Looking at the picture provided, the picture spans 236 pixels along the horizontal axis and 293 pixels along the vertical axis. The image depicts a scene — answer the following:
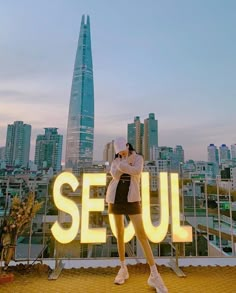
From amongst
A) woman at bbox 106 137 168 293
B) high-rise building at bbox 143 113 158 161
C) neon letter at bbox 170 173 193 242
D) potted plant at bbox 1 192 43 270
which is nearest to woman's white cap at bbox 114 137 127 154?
woman at bbox 106 137 168 293

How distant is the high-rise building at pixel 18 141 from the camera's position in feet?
113

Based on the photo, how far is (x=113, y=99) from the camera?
78.8ft

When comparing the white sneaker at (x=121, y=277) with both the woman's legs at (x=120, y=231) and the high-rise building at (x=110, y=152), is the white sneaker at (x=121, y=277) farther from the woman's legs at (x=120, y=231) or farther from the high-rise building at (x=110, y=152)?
the high-rise building at (x=110, y=152)

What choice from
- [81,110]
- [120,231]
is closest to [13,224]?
[120,231]

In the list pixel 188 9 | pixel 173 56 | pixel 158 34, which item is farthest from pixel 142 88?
pixel 188 9

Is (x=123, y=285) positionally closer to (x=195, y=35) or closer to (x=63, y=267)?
(x=63, y=267)

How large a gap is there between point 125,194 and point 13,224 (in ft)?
3.18

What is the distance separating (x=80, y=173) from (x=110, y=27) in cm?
1066

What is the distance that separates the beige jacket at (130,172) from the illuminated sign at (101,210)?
30 centimetres

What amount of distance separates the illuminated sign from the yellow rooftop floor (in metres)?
0.30

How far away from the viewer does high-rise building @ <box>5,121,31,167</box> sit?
34.6 metres

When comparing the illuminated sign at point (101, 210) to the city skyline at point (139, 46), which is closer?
the illuminated sign at point (101, 210)

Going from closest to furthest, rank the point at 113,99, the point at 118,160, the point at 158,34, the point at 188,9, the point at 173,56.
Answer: the point at 118,160 < the point at 188,9 < the point at 158,34 < the point at 173,56 < the point at 113,99

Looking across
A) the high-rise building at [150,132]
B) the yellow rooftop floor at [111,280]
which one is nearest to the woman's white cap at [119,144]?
the yellow rooftop floor at [111,280]
